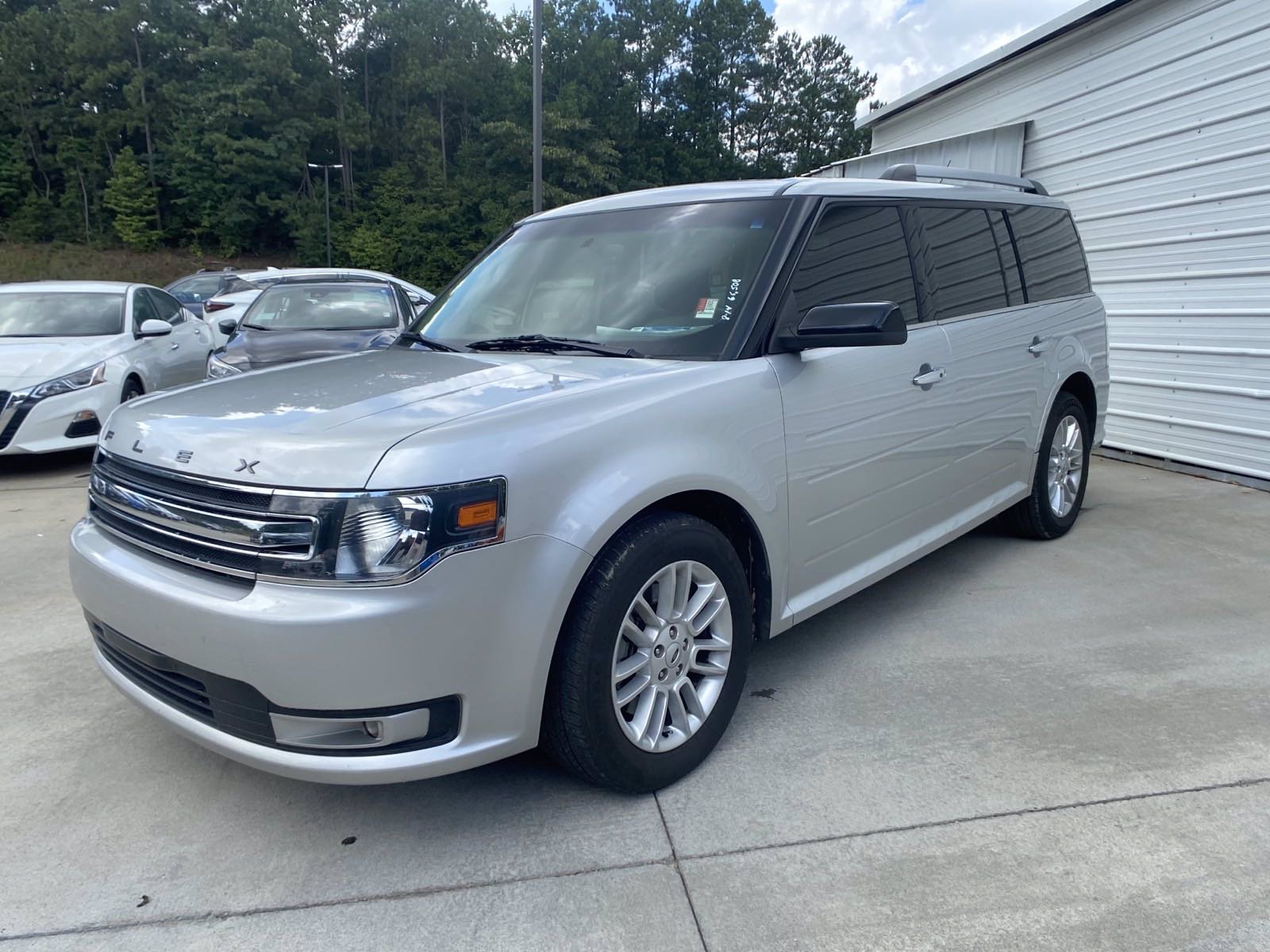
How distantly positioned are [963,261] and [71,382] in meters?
6.59

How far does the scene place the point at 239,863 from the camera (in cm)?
240

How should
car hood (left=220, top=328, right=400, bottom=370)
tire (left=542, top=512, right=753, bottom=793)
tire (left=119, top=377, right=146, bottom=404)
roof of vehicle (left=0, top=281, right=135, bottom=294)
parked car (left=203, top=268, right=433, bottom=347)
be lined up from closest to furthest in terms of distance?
tire (left=542, top=512, right=753, bottom=793)
tire (left=119, top=377, right=146, bottom=404)
car hood (left=220, top=328, right=400, bottom=370)
roof of vehicle (left=0, top=281, right=135, bottom=294)
parked car (left=203, top=268, right=433, bottom=347)

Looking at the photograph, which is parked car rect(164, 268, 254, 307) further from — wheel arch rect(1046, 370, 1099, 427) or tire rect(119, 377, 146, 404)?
wheel arch rect(1046, 370, 1099, 427)

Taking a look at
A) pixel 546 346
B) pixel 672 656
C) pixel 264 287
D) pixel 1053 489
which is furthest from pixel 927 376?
pixel 264 287

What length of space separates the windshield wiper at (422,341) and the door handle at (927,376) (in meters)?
1.78

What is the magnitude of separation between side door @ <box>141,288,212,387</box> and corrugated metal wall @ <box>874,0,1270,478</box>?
333 inches

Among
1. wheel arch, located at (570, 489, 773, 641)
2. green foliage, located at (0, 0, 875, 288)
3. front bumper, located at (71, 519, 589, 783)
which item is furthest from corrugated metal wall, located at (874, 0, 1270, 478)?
green foliage, located at (0, 0, 875, 288)

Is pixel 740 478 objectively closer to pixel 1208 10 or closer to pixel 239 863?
pixel 239 863

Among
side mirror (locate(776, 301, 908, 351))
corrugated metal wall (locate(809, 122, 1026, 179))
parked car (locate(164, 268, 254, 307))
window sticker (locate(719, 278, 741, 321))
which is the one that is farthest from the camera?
parked car (locate(164, 268, 254, 307))

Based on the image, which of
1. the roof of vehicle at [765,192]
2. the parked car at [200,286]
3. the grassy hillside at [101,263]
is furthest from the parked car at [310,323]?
the grassy hillside at [101,263]

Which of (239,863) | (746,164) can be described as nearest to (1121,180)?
(239,863)

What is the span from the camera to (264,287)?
12.2 m

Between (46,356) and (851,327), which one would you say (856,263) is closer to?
(851,327)

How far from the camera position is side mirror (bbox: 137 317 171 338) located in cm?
796
